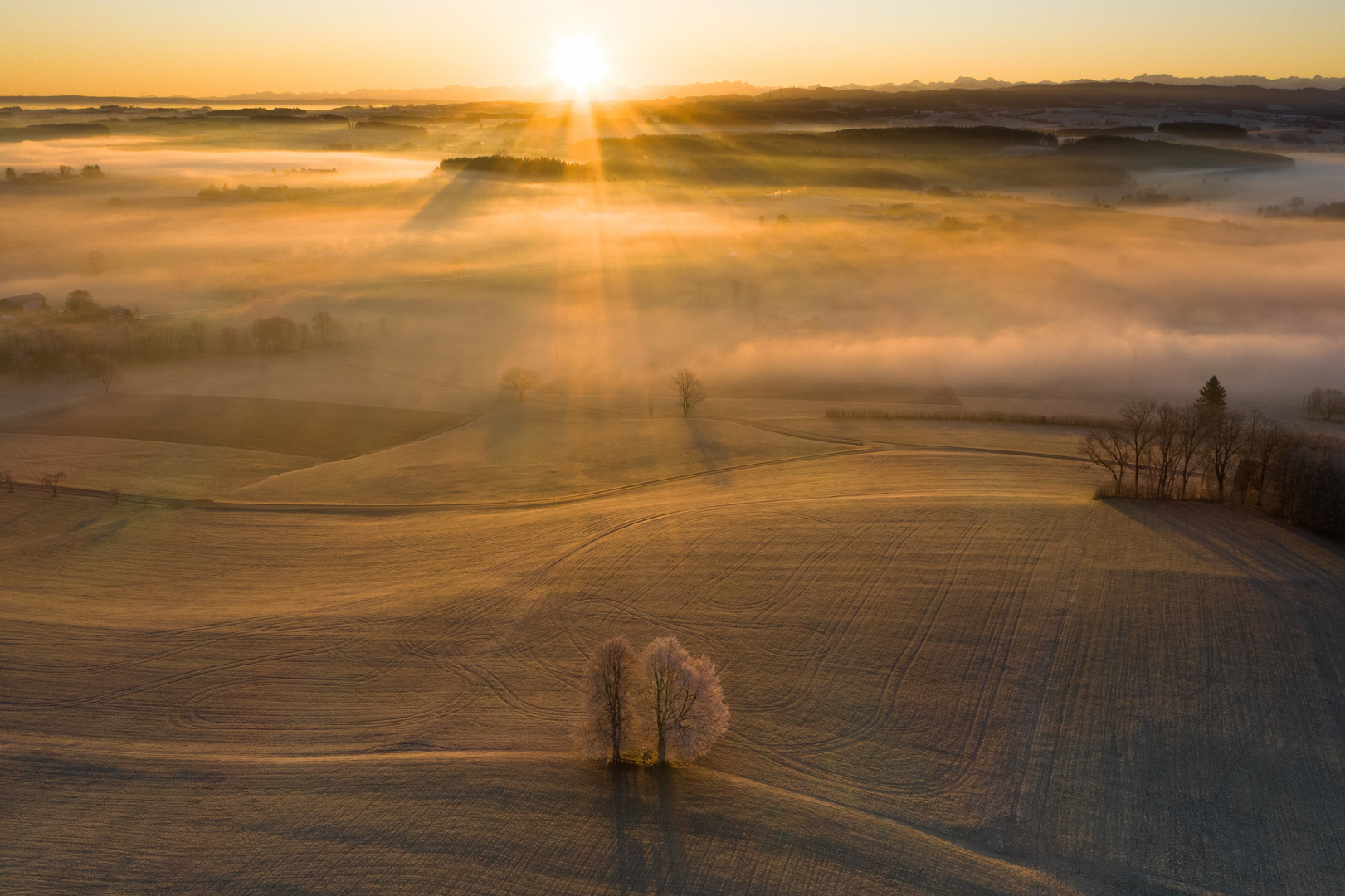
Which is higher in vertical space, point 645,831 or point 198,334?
point 198,334

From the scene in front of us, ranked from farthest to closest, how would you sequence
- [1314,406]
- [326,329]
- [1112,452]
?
[326,329], [1314,406], [1112,452]

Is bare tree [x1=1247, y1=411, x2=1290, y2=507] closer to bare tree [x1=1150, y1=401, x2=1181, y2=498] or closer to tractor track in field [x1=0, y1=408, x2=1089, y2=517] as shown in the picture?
bare tree [x1=1150, y1=401, x2=1181, y2=498]

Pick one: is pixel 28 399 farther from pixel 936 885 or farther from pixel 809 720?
pixel 936 885

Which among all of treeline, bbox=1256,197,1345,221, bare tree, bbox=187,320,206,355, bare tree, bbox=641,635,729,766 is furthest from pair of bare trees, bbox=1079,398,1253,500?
treeline, bbox=1256,197,1345,221

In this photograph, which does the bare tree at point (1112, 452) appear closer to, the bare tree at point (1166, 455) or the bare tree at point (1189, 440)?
the bare tree at point (1166, 455)

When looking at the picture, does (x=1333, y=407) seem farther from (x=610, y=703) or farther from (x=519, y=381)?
(x=610, y=703)

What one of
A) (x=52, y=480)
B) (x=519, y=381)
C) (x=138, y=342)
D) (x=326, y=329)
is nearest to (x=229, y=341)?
(x=138, y=342)

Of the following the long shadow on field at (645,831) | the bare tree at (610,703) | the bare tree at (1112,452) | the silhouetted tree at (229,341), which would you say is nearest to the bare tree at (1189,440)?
the bare tree at (1112,452)

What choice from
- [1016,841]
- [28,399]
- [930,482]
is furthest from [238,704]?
[28,399]
